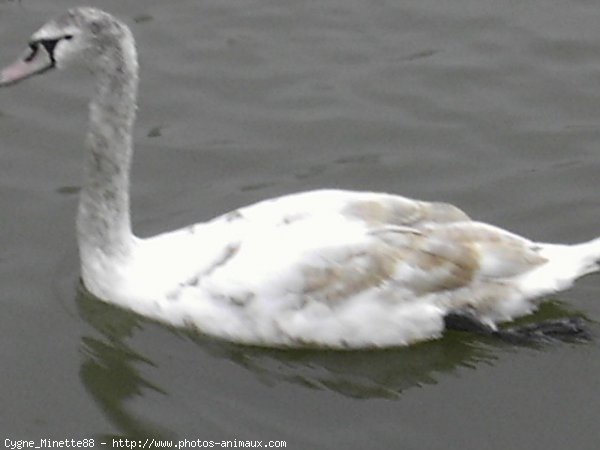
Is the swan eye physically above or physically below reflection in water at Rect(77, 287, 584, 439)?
above

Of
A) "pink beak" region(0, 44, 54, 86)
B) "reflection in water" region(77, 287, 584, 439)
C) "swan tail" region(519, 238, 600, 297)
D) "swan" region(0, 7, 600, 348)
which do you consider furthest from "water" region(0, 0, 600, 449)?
"pink beak" region(0, 44, 54, 86)

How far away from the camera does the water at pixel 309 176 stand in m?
7.26

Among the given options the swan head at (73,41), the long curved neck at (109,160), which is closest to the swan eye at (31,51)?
the swan head at (73,41)

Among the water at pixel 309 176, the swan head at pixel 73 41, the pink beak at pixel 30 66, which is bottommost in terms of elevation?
the water at pixel 309 176

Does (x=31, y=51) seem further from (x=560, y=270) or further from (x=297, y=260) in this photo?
(x=560, y=270)

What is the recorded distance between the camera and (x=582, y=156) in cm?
932

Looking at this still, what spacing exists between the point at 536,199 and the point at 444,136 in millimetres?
858

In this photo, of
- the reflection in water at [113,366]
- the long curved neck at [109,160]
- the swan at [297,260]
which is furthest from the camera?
the long curved neck at [109,160]

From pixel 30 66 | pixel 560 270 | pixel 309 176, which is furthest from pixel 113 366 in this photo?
pixel 560 270

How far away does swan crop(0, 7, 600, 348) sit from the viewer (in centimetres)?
743

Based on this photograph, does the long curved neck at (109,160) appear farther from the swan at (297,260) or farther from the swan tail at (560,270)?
the swan tail at (560,270)

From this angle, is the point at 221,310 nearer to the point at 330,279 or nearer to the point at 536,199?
the point at 330,279

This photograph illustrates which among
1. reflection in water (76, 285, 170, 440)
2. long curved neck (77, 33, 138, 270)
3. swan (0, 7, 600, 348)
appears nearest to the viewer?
reflection in water (76, 285, 170, 440)

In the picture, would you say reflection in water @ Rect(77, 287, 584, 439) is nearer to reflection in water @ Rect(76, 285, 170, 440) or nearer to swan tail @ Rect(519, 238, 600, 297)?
reflection in water @ Rect(76, 285, 170, 440)
